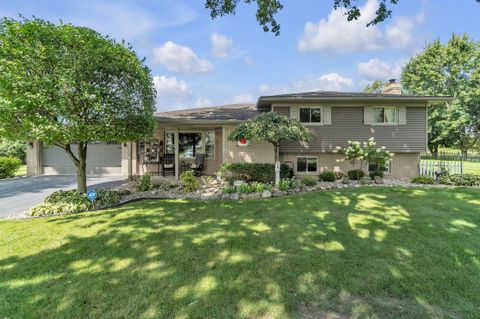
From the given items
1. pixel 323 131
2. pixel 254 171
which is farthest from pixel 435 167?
pixel 254 171

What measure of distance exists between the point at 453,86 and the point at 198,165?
3069cm

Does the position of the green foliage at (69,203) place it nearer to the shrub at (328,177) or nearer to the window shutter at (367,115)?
the shrub at (328,177)

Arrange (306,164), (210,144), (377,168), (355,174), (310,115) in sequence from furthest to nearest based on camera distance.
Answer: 1. (210,144)
2. (306,164)
3. (377,168)
4. (310,115)
5. (355,174)

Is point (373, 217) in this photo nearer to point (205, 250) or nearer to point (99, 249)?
point (205, 250)

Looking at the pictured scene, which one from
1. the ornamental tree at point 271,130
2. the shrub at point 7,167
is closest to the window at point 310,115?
the ornamental tree at point 271,130

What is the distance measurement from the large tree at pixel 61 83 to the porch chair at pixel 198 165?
16.8 feet

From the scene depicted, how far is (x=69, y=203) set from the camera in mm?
6629

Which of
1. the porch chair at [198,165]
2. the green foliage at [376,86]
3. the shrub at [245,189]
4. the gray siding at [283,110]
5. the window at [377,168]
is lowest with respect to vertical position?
the shrub at [245,189]

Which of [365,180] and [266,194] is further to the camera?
[365,180]

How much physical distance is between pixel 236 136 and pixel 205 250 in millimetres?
5556

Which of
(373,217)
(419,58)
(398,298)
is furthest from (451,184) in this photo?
(419,58)

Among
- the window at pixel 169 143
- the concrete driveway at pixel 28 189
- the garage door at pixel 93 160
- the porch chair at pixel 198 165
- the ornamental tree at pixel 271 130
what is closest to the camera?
the concrete driveway at pixel 28 189

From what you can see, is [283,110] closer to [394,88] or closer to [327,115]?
[327,115]

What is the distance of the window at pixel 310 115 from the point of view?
11.6 metres
